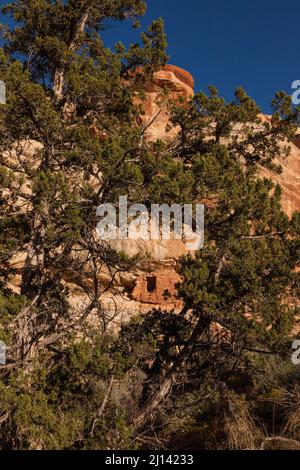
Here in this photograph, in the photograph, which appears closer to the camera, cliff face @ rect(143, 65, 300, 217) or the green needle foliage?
the green needle foliage

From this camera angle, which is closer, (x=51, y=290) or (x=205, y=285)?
(x=205, y=285)

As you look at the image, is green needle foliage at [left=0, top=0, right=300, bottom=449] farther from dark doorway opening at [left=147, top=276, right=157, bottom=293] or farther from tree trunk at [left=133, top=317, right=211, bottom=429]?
dark doorway opening at [left=147, top=276, right=157, bottom=293]

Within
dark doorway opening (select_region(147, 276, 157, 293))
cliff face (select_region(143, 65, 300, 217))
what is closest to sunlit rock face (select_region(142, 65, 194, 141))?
cliff face (select_region(143, 65, 300, 217))

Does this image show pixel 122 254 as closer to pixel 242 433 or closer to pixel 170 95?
pixel 242 433

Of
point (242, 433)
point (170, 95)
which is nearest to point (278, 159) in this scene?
point (170, 95)

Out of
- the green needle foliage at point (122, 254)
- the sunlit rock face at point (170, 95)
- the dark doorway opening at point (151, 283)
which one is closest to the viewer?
the green needle foliage at point (122, 254)

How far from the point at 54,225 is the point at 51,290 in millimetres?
1639

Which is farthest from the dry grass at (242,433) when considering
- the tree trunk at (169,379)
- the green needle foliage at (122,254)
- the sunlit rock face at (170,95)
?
the sunlit rock face at (170,95)

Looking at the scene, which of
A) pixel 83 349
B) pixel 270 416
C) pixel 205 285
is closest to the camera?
pixel 83 349

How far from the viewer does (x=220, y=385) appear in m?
8.97

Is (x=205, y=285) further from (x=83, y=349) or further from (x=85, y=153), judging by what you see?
(x=85, y=153)

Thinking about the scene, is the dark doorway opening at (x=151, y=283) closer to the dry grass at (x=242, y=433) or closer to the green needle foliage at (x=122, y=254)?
the green needle foliage at (x=122, y=254)
